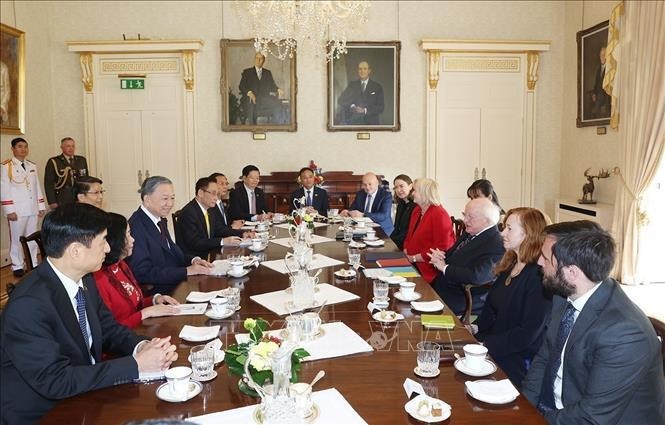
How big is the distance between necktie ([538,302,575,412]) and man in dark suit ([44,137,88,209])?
782 centimetres

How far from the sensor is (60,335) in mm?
2070

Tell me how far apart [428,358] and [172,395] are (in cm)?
91

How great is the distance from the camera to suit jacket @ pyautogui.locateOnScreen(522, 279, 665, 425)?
6.33 feet

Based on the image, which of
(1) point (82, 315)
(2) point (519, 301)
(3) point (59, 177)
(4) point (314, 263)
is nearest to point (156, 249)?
(4) point (314, 263)

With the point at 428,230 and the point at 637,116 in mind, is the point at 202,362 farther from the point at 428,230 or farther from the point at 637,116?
the point at 637,116

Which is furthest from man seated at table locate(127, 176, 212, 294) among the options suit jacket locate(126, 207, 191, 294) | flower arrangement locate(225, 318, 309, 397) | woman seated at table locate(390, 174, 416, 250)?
woman seated at table locate(390, 174, 416, 250)

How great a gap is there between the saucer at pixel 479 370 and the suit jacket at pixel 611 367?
295mm

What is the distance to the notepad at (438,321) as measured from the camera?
2578mm

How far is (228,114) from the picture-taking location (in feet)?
31.2

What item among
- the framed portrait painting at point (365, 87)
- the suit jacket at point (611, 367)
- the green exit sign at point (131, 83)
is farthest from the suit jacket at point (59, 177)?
the suit jacket at point (611, 367)

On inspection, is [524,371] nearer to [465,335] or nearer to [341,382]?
[465,335]

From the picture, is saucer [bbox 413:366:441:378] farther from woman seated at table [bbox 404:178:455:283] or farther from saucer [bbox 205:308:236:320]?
woman seated at table [bbox 404:178:455:283]

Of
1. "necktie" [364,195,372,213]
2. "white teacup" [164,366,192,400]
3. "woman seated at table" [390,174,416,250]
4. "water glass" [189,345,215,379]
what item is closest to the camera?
"white teacup" [164,366,192,400]

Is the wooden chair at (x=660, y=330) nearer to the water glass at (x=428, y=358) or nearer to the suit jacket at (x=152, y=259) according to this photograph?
the water glass at (x=428, y=358)
